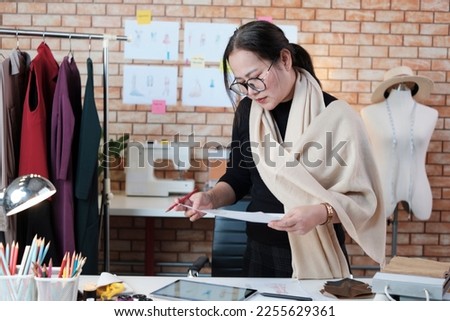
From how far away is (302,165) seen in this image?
1853mm

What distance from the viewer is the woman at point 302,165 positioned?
1.82m

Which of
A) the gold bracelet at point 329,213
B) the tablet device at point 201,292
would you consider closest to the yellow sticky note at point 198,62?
the gold bracelet at point 329,213

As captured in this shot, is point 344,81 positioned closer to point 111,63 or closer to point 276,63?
point 111,63

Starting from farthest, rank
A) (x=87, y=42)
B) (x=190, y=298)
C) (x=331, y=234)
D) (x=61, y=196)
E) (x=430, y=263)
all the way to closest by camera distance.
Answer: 1. (x=87, y=42)
2. (x=61, y=196)
3. (x=331, y=234)
4. (x=430, y=263)
5. (x=190, y=298)

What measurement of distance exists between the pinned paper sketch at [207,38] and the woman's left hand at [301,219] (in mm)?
2148

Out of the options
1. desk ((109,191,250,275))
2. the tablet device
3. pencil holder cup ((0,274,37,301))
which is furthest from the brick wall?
pencil holder cup ((0,274,37,301))

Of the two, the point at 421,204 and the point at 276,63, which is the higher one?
the point at 276,63

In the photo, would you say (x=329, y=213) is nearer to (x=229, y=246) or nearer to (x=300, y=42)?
(x=229, y=246)

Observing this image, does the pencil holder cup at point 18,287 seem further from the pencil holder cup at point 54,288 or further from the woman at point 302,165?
the woman at point 302,165

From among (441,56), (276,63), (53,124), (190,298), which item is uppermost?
(441,56)

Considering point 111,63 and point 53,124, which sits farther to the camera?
point 111,63

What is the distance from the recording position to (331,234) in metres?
1.87

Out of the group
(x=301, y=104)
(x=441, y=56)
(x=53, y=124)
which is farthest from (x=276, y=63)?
(x=441, y=56)

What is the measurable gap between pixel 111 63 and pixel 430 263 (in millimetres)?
2589
